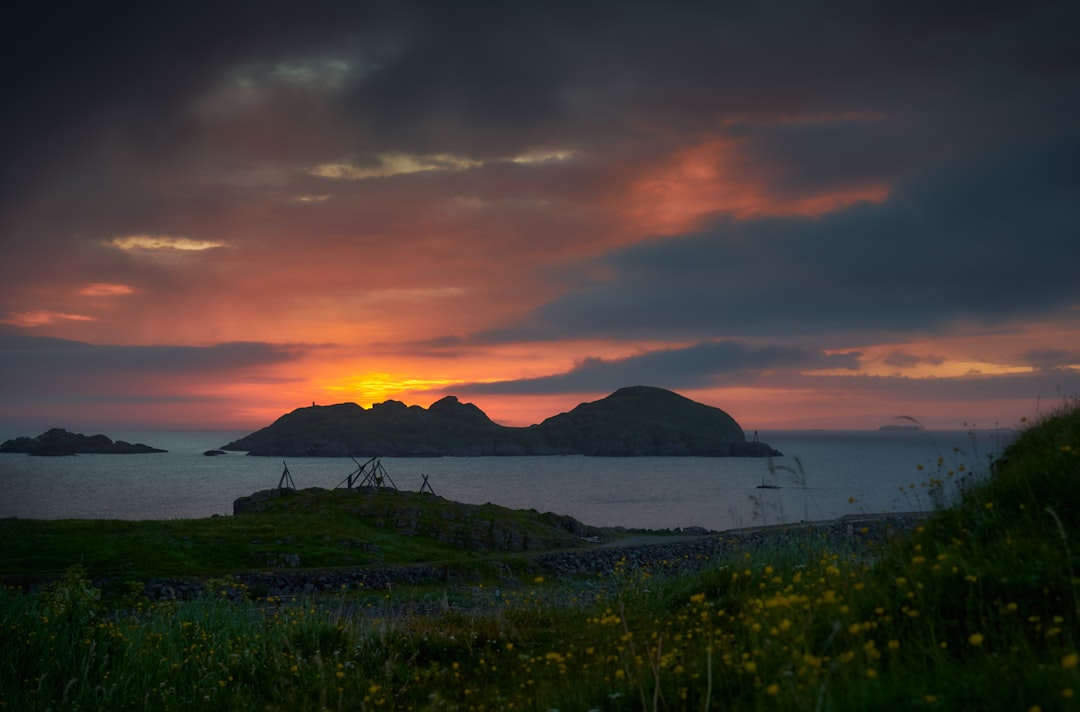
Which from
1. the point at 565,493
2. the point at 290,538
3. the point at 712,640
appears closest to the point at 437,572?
the point at 290,538

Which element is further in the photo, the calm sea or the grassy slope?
the calm sea

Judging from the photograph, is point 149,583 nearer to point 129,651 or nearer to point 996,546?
point 129,651

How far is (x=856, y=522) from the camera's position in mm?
64188

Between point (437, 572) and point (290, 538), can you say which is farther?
point (290, 538)

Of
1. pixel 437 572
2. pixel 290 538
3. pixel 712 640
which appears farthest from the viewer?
pixel 290 538

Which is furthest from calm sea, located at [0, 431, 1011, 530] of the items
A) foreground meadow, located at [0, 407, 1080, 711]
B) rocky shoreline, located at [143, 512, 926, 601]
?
foreground meadow, located at [0, 407, 1080, 711]

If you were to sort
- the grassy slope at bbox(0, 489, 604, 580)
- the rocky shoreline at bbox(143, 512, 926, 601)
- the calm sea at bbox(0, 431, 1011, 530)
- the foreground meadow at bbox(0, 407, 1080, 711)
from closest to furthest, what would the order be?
the foreground meadow at bbox(0, 407, 1080, 711) < the rocky shoreline at bbox(143, 512, 926, 601) < the grassy slope at bbox(0, 489, 604, 580) < the calm sea at bbox(0, 431, 1011, 530)

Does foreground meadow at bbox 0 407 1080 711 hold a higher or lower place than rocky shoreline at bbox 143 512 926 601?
higher

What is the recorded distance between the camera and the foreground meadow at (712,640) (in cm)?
438

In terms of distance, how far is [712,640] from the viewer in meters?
6.99

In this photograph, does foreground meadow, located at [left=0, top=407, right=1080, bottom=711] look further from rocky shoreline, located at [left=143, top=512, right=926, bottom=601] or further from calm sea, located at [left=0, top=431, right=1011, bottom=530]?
calm sea, located at [left=0, top=431, right=1011, bottom=530]

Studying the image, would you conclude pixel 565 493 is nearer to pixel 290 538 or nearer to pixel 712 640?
pixel 290 538

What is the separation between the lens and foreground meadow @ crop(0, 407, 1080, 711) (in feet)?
14.4

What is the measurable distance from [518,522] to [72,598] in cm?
4417
